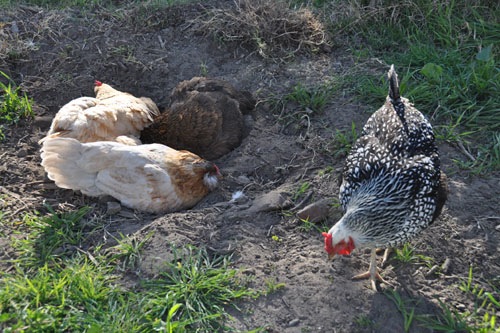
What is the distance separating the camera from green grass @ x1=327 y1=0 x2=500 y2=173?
13.0 feet

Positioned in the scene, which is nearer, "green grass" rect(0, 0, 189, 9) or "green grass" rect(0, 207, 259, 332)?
"green grass" rect(0, 207, 259, 332)

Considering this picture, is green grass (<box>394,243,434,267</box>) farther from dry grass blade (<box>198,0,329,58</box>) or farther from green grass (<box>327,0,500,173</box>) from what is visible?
dry grass blade (<box>198,0,329,58</box>)

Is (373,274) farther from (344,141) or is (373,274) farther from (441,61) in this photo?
(441,61)

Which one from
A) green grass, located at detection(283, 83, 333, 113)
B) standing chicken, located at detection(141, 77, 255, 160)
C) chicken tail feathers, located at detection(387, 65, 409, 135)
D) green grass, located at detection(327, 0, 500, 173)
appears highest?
chicken tail feathers, located at detection(387, 65, 409, 135)

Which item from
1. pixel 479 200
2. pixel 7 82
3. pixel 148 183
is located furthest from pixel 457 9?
pixel 7 82

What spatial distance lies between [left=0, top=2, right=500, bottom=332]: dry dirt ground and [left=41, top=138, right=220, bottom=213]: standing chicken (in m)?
0.13

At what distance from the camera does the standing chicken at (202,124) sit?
4316 millimetres

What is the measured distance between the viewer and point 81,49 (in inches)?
194

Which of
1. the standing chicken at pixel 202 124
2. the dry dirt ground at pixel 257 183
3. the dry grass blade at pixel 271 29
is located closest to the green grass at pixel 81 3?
the dry dirt ground at pixel 257 183

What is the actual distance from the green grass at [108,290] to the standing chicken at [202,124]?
4.51 ft

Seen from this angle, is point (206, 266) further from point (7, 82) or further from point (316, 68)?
point (7, 82)

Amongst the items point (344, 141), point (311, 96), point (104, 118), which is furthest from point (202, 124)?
point (344, 141)

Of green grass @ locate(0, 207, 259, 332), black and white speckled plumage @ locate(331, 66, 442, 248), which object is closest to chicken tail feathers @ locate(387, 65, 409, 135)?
black and white speckled plumage @ locate(331, 66, 442, 248)

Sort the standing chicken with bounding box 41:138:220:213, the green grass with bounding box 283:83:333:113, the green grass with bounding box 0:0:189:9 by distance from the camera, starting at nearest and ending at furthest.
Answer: the standing chicken with bounding box 41:138:220:213, the green grass with bounding box 283:83:333:113, the green grass with bounding box 0:0:189:9
